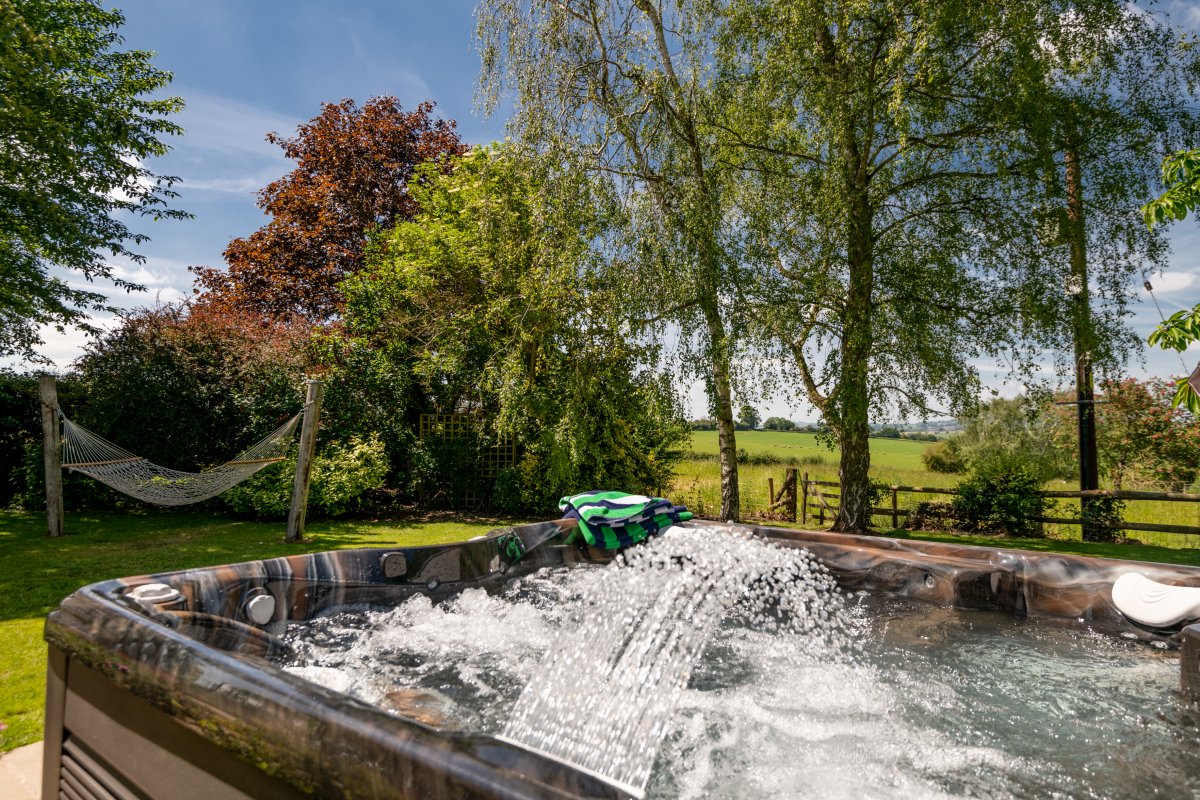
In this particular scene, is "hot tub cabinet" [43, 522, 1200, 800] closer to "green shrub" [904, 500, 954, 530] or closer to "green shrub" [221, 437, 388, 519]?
"green shrub" [221, 437, 388, 519]

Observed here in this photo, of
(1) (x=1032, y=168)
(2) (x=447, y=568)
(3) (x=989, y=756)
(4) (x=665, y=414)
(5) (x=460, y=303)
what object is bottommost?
(3) (x=989, y=756)

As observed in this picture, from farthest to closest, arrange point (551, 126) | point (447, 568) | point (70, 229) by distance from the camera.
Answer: point (70, 229)
point (551, 126)
point (447, 568)

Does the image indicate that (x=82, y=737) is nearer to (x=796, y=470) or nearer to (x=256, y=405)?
(x=256, y=405)

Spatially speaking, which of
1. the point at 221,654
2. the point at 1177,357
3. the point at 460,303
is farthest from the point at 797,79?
the point at 221,654

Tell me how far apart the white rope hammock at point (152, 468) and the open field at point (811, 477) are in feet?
15.8

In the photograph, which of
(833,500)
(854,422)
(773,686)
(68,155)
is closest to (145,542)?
(68,155)

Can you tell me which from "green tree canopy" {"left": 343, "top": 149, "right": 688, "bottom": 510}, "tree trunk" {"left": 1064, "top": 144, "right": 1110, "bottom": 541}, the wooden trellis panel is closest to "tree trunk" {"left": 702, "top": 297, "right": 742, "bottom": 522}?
"green tree canopy" {"left": 343, "top": 149, "right": 688, "bottom": 510}

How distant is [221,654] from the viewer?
1143 millimetres

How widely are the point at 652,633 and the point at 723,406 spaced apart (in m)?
4.35

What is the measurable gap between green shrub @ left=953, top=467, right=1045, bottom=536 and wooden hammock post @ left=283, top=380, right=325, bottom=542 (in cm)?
747

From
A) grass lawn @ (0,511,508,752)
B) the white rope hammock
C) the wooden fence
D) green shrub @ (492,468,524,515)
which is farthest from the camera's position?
green shrub @ (492,468,524,515)

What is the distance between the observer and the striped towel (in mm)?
3734

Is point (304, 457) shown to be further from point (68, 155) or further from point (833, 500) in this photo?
point (833, 500)

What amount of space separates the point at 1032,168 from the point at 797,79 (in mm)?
2328
